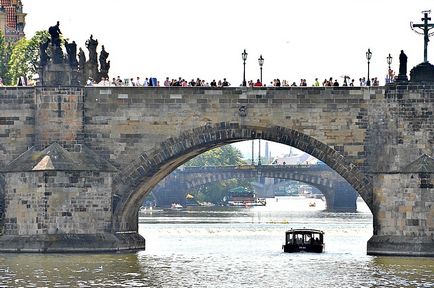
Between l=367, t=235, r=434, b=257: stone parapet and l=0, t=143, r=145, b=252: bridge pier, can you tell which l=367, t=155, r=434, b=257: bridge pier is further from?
l=0, t=143, r=145, b=252: bridge pier

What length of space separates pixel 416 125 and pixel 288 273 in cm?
1285

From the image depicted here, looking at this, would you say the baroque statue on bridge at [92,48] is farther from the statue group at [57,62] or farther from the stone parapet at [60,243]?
the stone parapet at [60,243]

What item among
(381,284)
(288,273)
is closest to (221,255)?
(288,273)

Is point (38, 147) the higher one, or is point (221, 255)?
point (38, 147)

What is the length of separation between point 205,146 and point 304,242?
31.0 feet

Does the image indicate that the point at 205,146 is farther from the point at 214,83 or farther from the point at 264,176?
the point at 264,176

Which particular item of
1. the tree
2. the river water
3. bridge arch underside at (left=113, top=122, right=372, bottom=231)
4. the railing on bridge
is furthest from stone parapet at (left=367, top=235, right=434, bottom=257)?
the railing on bridge

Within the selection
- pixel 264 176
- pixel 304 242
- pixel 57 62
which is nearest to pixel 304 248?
pixel 304 242

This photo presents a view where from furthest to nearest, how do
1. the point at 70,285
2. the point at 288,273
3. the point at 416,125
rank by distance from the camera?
the point at 416,125 → the point at 288,273 → the point at 70,285

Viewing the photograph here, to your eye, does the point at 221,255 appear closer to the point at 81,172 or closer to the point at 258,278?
the point at 81,172

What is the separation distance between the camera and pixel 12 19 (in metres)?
175

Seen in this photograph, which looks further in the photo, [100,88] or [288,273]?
[100,88]

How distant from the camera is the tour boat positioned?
92.5 m

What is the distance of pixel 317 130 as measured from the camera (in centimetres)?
8638
